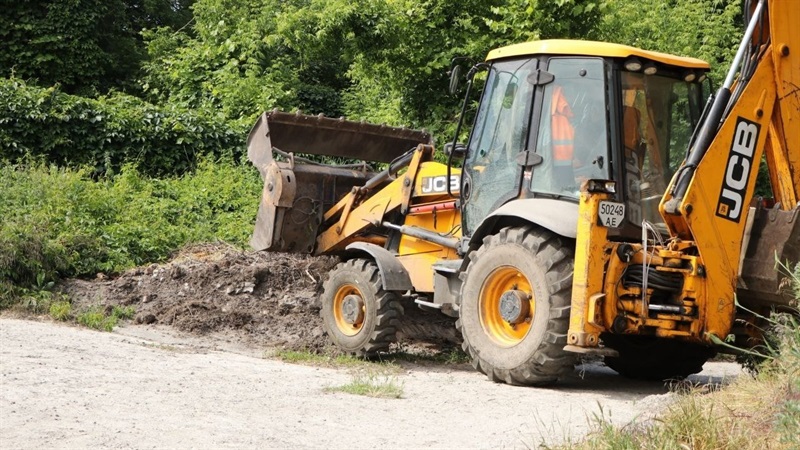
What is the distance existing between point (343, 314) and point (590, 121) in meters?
3.26

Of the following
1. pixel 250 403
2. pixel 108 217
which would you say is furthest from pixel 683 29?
pixel 250 403

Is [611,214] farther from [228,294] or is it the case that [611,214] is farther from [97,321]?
[97,321]

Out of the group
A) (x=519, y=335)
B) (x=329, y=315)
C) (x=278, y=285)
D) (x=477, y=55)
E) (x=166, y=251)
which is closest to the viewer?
(x=519, y=335)

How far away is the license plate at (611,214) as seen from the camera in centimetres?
802

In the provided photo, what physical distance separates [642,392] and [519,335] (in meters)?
1.15

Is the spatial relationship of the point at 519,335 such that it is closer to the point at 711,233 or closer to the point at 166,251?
the point at 711,233

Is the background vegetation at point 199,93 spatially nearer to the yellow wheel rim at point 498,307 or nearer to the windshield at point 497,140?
the windshield at point 497,140

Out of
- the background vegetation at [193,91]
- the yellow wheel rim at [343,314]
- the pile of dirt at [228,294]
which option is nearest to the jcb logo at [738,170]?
the yellow wheel rim at [343,314]

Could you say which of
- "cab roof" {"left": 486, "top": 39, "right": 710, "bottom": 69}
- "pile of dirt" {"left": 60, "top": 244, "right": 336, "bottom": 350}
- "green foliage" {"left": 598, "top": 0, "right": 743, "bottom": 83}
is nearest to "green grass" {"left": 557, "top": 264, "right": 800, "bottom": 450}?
"cab roof" {"left": 486, "top": 39, "right": 710, "bottom": 69}

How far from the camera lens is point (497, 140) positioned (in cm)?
948

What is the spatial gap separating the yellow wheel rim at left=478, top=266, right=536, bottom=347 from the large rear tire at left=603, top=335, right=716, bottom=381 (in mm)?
1350

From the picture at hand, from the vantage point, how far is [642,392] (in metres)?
9.02

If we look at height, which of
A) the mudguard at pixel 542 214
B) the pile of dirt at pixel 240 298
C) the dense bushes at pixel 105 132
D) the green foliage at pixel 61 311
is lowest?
the green foliage at pixel 61 311

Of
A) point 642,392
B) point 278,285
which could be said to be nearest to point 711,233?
point 642,392
